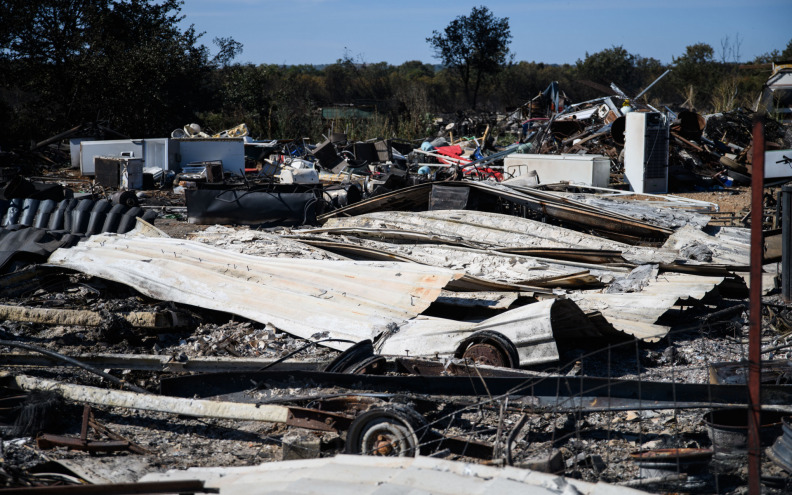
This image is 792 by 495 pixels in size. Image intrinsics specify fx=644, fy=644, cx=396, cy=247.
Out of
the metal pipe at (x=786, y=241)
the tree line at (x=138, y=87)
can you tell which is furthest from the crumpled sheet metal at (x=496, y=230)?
the tree line at (x=138, y=87)

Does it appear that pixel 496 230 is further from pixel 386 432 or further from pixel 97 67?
pixel 97 67

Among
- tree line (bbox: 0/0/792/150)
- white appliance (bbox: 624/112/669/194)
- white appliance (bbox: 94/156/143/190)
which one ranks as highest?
tree line (bbox: 0/0/792/150)

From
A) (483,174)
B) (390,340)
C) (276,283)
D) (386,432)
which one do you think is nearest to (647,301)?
(390,340)

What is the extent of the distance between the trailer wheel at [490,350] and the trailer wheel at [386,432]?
1252mm

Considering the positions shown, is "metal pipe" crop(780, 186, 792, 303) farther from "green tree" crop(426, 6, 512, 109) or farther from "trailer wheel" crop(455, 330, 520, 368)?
"green tree" crop(426, 6, 512, 109)

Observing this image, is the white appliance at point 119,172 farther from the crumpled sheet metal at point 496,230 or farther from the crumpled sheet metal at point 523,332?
the crumpled sheet metal at point 523,332

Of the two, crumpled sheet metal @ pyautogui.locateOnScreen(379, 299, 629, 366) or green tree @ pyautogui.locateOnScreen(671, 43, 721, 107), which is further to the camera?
green tree @ pyautogui.locateOnScreen(671, 43, 721, 107)

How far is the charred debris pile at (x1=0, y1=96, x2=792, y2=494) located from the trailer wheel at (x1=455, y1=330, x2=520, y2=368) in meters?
0.02

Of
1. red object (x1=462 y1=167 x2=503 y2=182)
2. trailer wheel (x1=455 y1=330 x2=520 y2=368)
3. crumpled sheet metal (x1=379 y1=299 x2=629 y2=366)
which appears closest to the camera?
trailer wheel (x1=455 y1=330 x2=520 y2=368)

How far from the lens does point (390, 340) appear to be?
5.36 meters

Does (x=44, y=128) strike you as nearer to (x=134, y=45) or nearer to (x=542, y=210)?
(x=134, y=45)

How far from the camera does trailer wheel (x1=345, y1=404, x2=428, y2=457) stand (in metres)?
3.45

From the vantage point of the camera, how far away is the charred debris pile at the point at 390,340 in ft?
11.4

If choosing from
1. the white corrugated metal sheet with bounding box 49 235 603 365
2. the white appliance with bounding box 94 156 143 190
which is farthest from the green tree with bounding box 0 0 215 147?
the white corrugated metal sheet with bounding box 49 235 603 365
